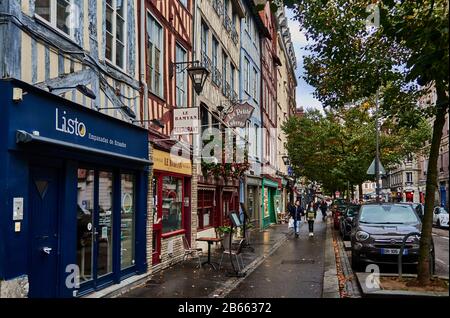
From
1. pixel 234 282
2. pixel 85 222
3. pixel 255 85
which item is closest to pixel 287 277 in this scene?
pixel 234 282

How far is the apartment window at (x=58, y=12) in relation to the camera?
285 inches

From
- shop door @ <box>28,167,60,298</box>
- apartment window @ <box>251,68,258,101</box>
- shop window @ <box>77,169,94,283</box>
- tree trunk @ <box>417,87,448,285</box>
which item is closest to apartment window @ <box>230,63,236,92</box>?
apartment window @ <box>251,68,258,101</box>

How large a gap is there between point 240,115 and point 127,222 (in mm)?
8087

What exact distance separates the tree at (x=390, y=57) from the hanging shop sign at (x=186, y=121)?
325 centimetres

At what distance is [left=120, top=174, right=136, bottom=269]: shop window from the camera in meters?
9.84

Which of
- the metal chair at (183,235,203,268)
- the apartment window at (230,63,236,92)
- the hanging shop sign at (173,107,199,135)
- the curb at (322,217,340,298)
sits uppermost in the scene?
the apartment window at (230,63,236,92)

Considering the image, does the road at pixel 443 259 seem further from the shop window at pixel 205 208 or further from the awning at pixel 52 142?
the shop window at pixel 205 208

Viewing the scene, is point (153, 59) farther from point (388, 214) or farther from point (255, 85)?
Result: point (255, 85)

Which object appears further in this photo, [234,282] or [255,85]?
[255,85]

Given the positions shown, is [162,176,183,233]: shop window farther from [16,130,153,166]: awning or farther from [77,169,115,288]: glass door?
[16,130,153,166]: awning

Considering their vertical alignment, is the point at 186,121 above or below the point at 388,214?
above

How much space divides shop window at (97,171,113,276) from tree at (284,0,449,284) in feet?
15.3

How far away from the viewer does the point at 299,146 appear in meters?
33.9

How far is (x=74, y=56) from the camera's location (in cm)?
791
